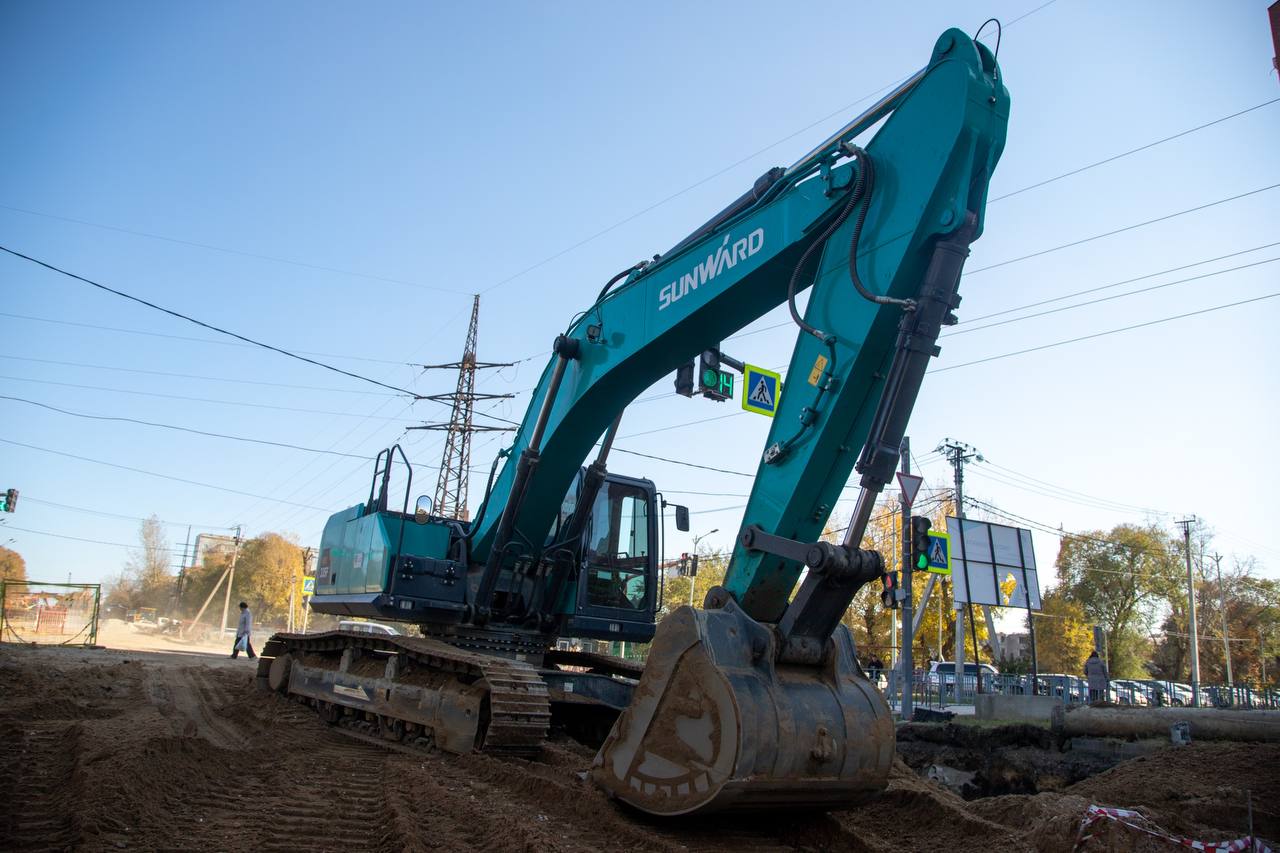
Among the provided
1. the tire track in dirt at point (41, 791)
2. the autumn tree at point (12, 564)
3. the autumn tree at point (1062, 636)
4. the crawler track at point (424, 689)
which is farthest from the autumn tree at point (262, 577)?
the tire track in dirt at point (41, 791)

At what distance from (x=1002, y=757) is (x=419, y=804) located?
21.3 ft

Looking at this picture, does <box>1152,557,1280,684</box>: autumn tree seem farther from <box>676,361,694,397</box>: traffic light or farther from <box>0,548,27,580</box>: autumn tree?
<box>0,548,27,580</box>: autumn tree

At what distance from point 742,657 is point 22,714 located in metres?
7.08

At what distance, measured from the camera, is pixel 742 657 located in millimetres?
4402

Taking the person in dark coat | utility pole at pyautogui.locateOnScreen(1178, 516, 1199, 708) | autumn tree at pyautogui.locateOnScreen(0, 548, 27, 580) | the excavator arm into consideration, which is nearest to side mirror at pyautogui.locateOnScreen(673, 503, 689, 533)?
the excavator arm

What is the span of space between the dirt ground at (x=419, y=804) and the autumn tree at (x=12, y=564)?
6605 cm

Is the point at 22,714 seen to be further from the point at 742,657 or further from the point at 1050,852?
the point at 1050,852

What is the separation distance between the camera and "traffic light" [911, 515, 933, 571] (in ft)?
41.5

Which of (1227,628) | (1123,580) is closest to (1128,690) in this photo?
(1123,580)

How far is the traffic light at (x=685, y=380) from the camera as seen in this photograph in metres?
6.60

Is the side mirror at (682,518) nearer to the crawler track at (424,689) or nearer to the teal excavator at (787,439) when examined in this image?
the teal excavator at (787,439)

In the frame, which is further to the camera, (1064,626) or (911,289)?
(1064,626)

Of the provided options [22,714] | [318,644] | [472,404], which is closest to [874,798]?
[318,644]

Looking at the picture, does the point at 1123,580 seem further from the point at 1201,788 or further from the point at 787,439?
the point at 787,439
